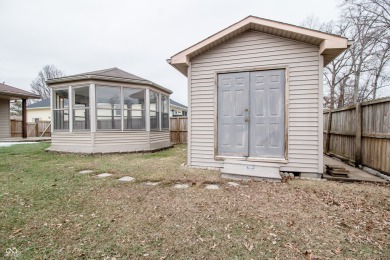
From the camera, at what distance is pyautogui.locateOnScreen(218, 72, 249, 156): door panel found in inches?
201

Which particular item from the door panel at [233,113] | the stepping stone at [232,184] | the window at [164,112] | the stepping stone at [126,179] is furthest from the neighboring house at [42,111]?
the stepping stone at [232,184]

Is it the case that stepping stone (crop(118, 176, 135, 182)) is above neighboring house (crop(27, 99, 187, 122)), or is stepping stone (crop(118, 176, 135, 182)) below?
below

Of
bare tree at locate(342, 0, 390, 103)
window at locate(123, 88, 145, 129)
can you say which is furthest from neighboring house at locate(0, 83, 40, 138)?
bare tree at locate(342, 0, 390, 103)

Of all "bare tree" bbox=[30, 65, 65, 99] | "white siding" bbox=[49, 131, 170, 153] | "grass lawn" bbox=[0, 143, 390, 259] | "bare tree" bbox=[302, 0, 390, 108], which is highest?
"bare tree" bbox=[30, 65, 65, 99]

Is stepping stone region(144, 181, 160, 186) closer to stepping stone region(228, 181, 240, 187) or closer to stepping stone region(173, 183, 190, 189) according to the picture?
stepping stone region(173, 183, 190, 189)

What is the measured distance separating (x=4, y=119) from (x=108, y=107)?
9.46 m

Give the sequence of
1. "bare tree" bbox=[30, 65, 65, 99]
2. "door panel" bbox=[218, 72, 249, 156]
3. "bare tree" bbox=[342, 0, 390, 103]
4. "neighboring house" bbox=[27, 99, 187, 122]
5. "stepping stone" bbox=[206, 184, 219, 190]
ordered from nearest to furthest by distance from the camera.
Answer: "stepping stone" bbox=[206, 184, 219, 190] < "door panel" bbox=[218, 72, 249, 156] < "bare tree" bbox=[342, 0, 390, 103] < "neighboring house" bbox=[27, 99, 187, 122] < "bare tree" bbox=[30, 65, 65, 99]

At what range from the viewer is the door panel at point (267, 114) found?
15.9 ft

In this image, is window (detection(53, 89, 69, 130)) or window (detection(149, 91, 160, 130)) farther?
window (detection(149, 91, 160, 130))

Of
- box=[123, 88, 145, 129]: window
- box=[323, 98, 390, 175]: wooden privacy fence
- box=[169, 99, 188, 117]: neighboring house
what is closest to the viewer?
box=[323, 98, 390, 175]: wooden privacy fence

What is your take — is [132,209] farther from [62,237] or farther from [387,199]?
[387,199]

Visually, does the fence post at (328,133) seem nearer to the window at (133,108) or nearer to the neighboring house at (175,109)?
the window at (133,108)

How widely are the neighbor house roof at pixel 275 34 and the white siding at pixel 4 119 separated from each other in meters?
13.4

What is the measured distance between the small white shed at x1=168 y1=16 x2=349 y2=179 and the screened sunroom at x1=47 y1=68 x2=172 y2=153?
4030 millimetres
